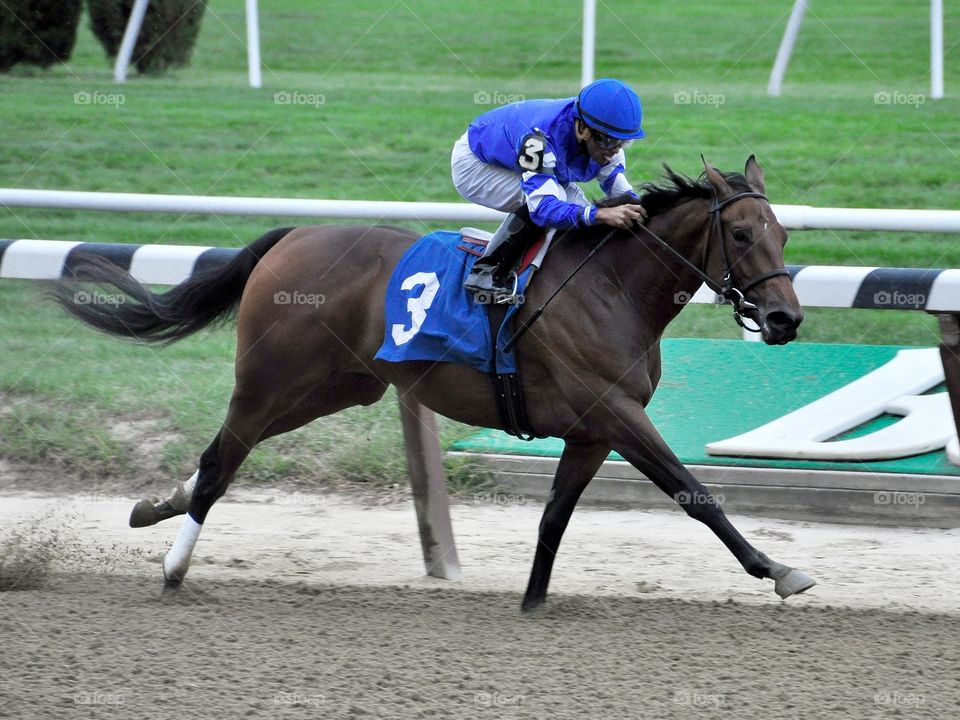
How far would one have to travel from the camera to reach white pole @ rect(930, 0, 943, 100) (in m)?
9.91

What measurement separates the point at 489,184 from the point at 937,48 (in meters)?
6.94

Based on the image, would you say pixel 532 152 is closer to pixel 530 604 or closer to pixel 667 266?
pixel 667 266

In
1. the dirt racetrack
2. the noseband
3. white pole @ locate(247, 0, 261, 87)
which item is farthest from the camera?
white pole @ locate(247, 0, 261, 87)

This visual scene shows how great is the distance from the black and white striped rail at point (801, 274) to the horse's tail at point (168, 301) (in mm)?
315

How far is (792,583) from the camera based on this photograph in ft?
12.7

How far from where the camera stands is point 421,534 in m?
4.84

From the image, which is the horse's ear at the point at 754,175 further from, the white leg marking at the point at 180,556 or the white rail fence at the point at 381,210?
the white leg marking at the point at 180,556

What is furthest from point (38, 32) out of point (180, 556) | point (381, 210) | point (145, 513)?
point (180, 556)

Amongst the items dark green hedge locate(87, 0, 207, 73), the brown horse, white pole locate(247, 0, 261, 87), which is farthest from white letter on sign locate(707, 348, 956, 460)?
dark green hedge locate(87, 0, 207, 73)

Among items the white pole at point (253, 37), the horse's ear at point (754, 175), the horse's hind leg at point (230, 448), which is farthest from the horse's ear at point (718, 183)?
the white pole at point (253, 37)

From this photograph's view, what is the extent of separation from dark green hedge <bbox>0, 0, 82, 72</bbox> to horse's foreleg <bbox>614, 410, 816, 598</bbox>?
32.4 ft

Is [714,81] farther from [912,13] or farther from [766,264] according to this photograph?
[766,264]

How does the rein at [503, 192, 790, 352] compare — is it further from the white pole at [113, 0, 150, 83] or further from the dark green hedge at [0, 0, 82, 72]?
the dark green hedge at [0, 0, 82, 72]

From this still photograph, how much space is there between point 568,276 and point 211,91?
326 inches
